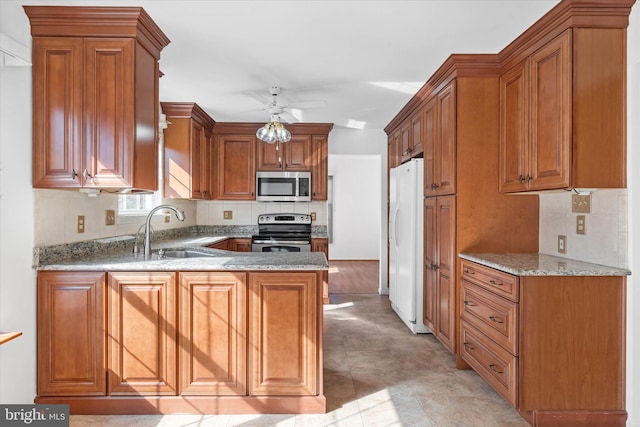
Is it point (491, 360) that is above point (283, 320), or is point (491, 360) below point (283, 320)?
below

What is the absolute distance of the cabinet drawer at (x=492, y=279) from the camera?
2.15 metres

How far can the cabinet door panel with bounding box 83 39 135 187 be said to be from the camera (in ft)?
7.14

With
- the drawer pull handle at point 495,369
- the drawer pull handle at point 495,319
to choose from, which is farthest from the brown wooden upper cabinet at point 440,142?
the drawer pull handle at point 495,369

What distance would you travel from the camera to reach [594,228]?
7.62 ft

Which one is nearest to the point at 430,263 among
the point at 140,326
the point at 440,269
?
the point at 440,269

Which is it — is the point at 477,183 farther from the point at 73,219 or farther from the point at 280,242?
the point at 73,219

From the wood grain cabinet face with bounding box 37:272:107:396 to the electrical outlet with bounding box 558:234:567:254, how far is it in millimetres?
2868

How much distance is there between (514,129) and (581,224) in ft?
2.49

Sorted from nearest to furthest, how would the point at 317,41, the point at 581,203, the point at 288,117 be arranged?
the point at 581,203 → the point at 317,41 → the point at 288,117

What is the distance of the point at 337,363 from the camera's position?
301 cm

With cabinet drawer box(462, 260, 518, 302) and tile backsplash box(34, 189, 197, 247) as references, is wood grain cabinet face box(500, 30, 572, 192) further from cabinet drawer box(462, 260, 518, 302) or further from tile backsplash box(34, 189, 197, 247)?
tile backsplash box(34, 189, 197, 247)

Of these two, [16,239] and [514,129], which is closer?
[16,239]

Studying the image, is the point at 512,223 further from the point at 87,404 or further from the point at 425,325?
the point at 87,404

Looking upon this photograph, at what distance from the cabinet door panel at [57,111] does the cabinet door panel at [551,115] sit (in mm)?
2670
